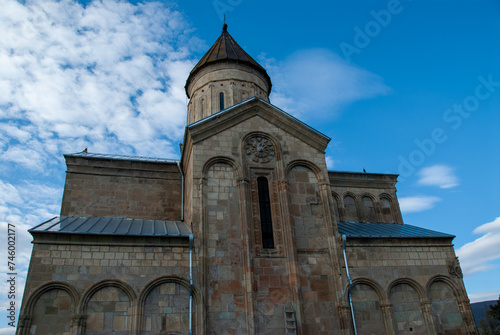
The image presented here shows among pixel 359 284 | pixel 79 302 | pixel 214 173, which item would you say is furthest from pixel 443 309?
pixel 79 302

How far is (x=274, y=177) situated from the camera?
478 inches

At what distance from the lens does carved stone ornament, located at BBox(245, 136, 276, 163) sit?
12352mm

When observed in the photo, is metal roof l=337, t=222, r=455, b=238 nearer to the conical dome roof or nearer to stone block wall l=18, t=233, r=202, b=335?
stone block wall l=18, t=233, r=202, b=335

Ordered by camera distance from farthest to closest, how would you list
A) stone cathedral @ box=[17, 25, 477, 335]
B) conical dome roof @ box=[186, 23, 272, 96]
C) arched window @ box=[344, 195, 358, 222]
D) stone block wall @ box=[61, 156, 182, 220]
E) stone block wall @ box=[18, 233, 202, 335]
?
conical dome roof @ box=[186, 23, 272, 96] < arched window @ box=[344, 195, 358, 222] < stone block wall @ box=[61, 156, 182, 220] < stone cathedral @ box=[17, 25, 477, 335] < stone block wall @ box=[18, 233, 202, 335]

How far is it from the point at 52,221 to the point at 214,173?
17.3ft

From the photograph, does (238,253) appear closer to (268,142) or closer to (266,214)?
(266,214)

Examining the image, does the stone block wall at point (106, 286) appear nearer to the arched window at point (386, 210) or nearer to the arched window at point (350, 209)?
the arched window at point (350, 209)

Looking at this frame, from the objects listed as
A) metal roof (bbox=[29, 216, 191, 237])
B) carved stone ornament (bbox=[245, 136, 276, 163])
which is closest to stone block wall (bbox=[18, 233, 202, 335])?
metal roof (bbox=[29, 216, 191, 237])

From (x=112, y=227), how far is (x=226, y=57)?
11.7 m

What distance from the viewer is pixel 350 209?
1783 centimetres

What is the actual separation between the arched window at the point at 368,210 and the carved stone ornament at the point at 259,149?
7.92 metres

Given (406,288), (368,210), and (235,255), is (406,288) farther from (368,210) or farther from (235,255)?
(368,210)

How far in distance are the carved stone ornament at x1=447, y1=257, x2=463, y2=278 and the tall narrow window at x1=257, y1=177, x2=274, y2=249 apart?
6.41m

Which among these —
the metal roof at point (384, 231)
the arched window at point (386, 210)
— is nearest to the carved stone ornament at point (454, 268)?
the metal roof at point (384, 231)
